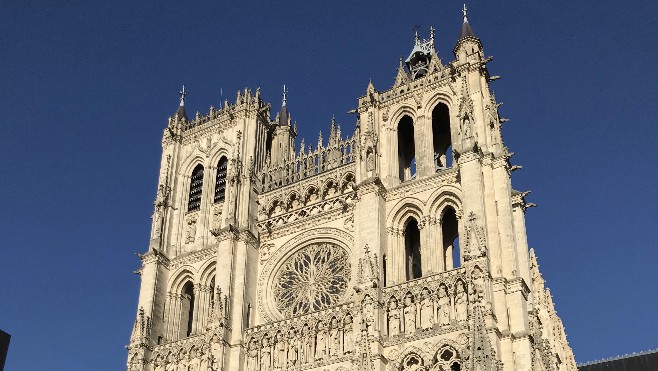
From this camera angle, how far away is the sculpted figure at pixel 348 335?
29.2 metres

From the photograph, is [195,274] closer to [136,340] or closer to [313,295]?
[136,340]

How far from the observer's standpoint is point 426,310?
93.4 feet

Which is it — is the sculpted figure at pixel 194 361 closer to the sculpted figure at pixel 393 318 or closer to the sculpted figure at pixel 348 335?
the sculpted figure at pixel 348 335

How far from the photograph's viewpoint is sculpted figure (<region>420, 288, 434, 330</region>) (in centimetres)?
2811

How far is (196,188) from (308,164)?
6.08m

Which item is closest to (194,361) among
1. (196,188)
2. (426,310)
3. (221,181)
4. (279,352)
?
(279,352)

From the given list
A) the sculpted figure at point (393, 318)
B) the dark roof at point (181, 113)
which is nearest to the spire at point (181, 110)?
the dark roof at point (181, 113)

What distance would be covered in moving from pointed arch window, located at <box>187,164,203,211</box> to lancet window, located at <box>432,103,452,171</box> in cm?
1037

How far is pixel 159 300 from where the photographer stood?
115 feet

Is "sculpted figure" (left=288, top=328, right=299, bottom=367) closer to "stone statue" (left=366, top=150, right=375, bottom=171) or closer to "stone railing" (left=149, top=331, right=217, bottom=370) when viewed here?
"stone railing" (left=149, top=331, right=217, bottom=370)

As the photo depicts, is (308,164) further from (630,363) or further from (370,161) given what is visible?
(630,363)

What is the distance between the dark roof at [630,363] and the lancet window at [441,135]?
14.8 meters

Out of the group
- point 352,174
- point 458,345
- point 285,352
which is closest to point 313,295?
point 285,352

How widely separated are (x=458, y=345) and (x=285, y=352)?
21.5ft
